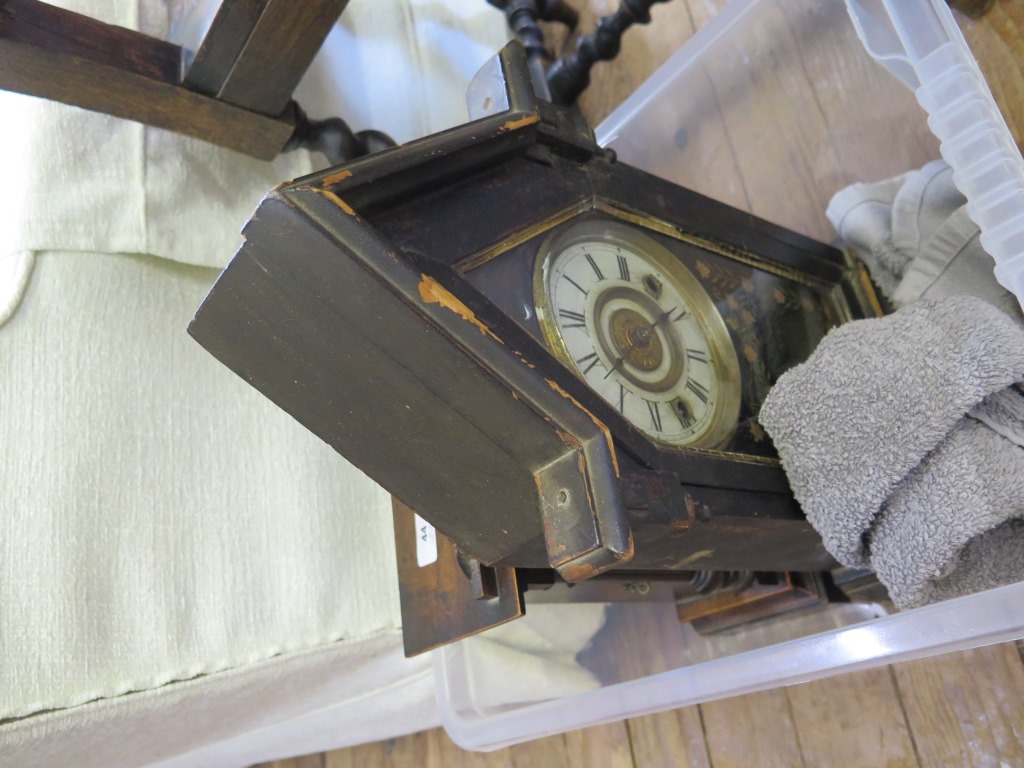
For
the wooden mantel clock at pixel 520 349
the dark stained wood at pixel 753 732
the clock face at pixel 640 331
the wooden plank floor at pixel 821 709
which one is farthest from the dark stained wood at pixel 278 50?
the dark stained wood at pixel 753 732

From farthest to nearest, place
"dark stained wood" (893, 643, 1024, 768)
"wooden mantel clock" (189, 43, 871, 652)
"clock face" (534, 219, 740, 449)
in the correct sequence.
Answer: "dark stained wood" (893, 643, 1024, 768), "clock face" (534, 219, 740, 449), "wooden mantel clock" (189, 43, 871, 652)

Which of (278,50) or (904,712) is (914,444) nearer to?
(904,712)

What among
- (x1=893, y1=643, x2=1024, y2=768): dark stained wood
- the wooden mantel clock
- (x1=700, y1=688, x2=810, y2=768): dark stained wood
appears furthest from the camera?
(x1=700, y1=688, x2=810, y2=768): dark stained wood

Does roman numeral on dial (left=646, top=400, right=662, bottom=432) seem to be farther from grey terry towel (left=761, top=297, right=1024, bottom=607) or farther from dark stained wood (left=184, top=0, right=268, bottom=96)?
dark stained wood (left=184, top=0, right=268, bottom=96)

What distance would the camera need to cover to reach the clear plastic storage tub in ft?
2.16

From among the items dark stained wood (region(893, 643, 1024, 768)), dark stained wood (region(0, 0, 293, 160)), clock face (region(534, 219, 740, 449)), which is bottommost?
dark stained wood (region(893, 643, 1024, 768))

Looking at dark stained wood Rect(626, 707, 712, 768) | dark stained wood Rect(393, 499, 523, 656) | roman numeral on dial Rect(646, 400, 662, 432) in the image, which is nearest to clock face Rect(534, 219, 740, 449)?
roman numeral on dial Rect(646, 400, 662, 432)

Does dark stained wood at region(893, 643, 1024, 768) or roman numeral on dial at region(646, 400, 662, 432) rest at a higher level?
roman numeral on dial at region(646, 400, 662, 432)

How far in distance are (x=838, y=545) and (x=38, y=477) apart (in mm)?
684

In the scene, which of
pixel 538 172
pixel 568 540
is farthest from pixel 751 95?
pixel 568 540

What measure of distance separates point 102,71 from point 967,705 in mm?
949

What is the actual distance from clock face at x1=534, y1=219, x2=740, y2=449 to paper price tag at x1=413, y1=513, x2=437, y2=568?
0.24 metres

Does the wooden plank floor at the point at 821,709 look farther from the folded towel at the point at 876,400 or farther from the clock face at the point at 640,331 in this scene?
the clock face at the point at 640,331

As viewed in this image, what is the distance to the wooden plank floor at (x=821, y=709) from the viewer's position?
0.76m
